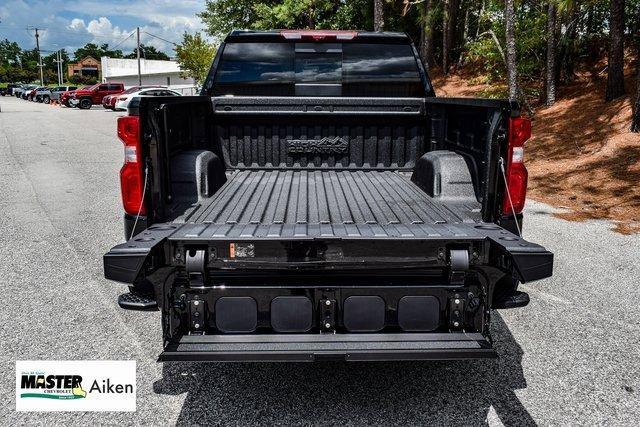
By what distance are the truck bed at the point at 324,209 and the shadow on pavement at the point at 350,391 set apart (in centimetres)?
108

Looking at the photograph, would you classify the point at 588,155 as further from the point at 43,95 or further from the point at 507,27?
the point at 43,95

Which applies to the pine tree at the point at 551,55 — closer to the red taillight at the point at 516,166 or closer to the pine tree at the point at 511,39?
the pine tree at the point at 511,39

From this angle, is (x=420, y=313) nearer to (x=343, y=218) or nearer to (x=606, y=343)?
(x=343, y=218)

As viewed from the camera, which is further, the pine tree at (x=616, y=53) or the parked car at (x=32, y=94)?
the parked car at (x=32, y=94)

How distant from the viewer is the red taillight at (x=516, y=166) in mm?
3277

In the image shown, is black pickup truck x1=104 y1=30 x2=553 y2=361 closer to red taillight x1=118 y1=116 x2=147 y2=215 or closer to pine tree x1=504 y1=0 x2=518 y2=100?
red taillight x1=118 y1=116 x2=147 y2=215

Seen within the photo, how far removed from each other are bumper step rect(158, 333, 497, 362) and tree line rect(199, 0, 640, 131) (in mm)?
11529

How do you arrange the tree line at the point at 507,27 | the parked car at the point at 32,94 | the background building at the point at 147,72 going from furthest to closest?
1. the background building at the point at 147,72
2. the parked car at the point at 32,94
3. the tree line at the point at 507,27

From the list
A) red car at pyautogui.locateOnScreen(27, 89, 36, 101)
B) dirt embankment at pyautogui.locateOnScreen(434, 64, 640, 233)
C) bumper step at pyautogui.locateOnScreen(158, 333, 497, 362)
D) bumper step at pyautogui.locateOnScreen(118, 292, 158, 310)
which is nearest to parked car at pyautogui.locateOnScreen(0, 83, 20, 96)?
red car at pyautogui.locateOnScreen(27, 89, 36, 101)

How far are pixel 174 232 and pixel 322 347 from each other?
1004mm

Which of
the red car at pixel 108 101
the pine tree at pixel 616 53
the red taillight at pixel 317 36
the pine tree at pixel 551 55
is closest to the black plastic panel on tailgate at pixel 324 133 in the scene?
the red taillight at pixel 317 36

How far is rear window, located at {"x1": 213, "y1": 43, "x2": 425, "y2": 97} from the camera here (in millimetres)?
5332

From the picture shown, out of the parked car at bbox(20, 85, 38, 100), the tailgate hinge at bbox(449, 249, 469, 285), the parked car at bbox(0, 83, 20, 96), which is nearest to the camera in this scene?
the tailgate hinge at bbox(449, 249, 469, 285)

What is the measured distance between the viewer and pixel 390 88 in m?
5.37
